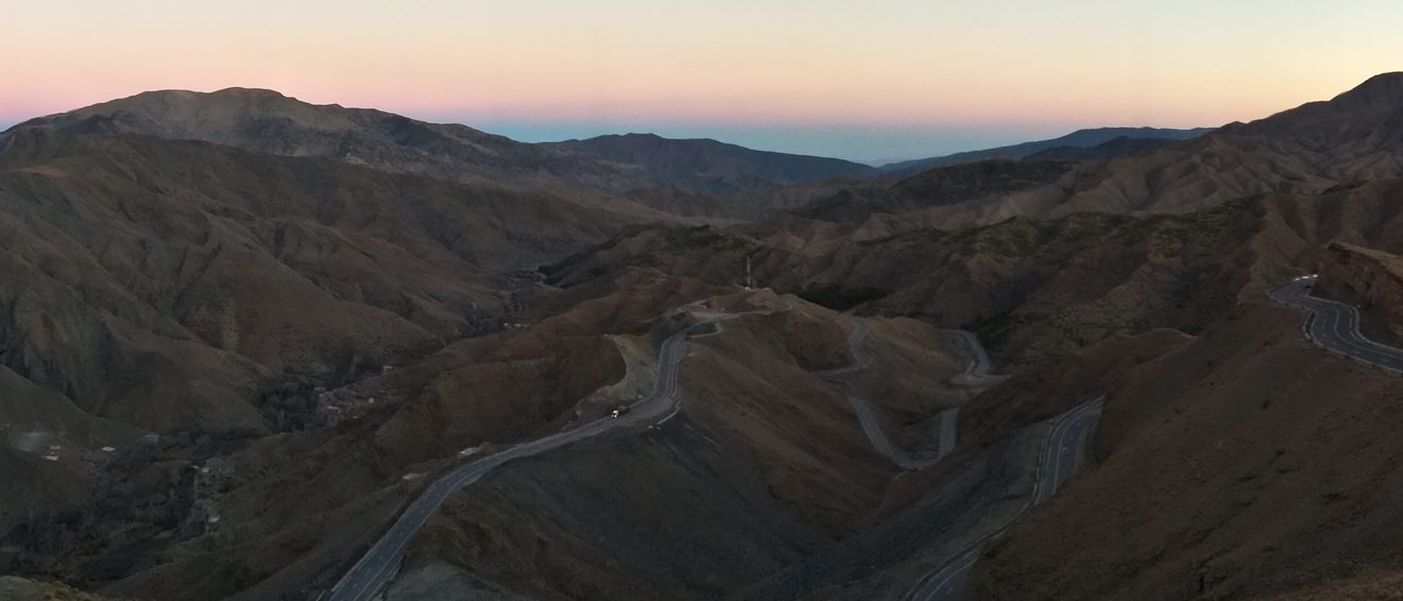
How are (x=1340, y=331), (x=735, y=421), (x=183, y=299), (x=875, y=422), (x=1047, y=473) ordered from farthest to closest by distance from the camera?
1. (x=183, y=299)
2. (x=875, y=422)
3. (x=735, y=421)
4. (x=1047, y=473)
5. (x=1340, y=331)

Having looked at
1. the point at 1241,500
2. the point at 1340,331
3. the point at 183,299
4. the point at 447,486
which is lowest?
the point at 183,299

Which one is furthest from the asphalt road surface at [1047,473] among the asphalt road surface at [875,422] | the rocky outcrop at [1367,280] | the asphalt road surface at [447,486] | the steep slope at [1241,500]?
the asphalt road surface at [447,486]

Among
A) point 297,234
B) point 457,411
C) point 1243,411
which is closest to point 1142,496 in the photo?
point 1243,411

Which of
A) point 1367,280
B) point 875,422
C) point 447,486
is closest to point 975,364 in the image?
point 875,422

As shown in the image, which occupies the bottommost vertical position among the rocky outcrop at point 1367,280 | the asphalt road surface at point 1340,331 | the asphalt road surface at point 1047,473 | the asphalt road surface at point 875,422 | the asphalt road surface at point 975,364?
the asphalt road surface at point 975,364

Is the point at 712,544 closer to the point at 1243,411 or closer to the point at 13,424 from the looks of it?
the point at 1243,411

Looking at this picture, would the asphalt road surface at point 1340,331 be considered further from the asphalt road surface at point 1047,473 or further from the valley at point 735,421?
the asphalt road surface at point 1047,473

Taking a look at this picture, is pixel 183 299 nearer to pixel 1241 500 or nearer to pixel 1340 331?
Result: pixel 1340 331
